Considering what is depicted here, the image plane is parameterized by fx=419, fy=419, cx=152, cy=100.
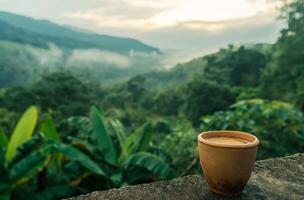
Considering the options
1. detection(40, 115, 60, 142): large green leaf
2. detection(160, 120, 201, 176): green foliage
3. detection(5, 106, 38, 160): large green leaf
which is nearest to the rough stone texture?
detection(5, 106, 38, 160): large green leaf

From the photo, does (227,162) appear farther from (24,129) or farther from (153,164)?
(24,129)

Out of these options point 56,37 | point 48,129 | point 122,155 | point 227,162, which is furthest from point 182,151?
point 56,37

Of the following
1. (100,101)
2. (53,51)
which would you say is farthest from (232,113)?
(53,51)

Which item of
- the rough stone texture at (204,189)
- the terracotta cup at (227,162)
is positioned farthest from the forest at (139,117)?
the terracotta cup at (227,162)

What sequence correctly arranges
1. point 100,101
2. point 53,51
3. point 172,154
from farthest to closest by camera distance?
point 53,51
point 100,101
point 172,154

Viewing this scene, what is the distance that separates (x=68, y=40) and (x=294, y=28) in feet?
209

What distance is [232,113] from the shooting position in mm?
4773

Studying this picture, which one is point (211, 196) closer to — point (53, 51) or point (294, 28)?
point (294, 28)

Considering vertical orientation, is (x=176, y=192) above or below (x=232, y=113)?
above

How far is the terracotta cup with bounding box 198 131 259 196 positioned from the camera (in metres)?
1.33

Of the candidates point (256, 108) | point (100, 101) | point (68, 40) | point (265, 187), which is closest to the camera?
point (265, 187)

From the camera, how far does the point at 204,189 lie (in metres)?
1.52

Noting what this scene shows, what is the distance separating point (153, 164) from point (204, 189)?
2956mm

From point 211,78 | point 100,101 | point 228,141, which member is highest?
point 228,141
